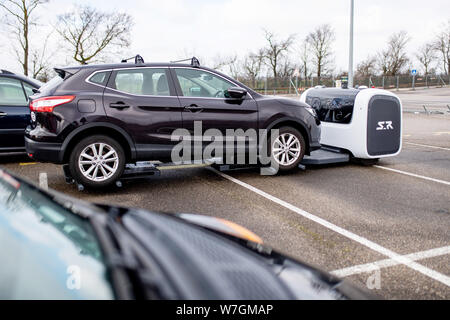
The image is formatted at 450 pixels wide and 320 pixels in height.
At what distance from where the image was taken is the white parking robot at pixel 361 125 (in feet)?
23.0

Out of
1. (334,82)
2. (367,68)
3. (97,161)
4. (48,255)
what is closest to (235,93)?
(97,161)

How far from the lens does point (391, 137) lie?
7328 mm

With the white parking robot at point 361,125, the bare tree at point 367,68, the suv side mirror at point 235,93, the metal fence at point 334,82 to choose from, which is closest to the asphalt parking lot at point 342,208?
the white parking robot at point 361,125

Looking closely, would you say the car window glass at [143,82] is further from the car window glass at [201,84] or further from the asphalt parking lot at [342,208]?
the asphalt parking lot at [342,208]

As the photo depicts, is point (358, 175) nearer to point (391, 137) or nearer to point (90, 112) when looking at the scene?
point (391, 137)

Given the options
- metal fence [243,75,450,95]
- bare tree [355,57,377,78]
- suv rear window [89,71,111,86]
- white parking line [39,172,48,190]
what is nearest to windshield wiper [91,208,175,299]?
suv rear window [89,71,111,86]

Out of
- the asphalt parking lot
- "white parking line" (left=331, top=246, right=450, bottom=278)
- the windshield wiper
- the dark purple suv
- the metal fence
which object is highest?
the metal fence

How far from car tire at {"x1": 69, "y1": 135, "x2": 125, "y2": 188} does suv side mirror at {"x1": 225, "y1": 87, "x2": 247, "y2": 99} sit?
5.92ft

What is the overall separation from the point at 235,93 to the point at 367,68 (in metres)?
60.8

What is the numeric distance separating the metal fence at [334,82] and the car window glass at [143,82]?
38.5 metres

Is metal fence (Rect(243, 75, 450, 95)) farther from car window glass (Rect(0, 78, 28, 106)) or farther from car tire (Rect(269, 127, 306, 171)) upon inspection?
car tire (Rect(269, 127, 306, 171))

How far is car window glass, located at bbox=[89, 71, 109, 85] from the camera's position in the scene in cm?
543

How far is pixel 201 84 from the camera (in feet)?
19.7
